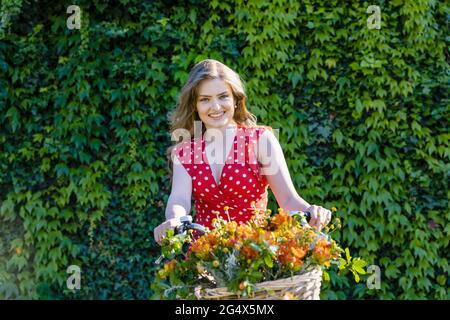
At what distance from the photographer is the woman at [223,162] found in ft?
9.10

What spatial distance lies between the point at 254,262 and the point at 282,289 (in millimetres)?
120

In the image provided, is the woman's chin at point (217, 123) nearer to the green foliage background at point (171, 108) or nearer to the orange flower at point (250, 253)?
the orange flower at point (250, 253)

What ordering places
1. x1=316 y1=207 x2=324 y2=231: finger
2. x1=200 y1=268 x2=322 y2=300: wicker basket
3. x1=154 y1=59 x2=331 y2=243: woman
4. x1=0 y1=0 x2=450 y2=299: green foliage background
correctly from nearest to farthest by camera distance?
x1=200 y1=268 x2=322 y2=300: wicker basket, x1=316 y1=207 x2=324 y2=231: finger, x1=154 y1=59 x2=331 y2=243: woman, x1=0 y1=0 x2=450 y2=299: green foliage background

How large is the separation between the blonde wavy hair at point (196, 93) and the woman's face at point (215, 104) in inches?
1.1

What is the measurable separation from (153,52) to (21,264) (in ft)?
6.07

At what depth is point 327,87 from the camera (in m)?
4.63

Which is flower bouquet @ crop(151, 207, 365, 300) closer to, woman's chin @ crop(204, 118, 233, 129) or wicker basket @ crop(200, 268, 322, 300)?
wicker basket @ crop(200, 268, 322, 300)

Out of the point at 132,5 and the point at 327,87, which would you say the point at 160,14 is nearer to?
the point at 132,5

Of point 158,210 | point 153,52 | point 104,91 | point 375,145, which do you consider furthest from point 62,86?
point 375,145

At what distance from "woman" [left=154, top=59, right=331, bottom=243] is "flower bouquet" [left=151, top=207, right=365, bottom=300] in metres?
0.72

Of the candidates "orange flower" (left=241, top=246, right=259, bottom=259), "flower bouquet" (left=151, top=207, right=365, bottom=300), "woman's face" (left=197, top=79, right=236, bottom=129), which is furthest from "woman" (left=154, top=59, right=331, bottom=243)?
"orange flower" (left=241, top=246, right=259, bottom=259)

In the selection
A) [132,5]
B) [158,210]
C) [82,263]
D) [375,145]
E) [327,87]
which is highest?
[132,5]

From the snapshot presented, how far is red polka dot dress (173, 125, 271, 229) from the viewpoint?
9.11 ft

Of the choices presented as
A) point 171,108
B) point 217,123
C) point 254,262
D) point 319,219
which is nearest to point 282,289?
point 254,262
